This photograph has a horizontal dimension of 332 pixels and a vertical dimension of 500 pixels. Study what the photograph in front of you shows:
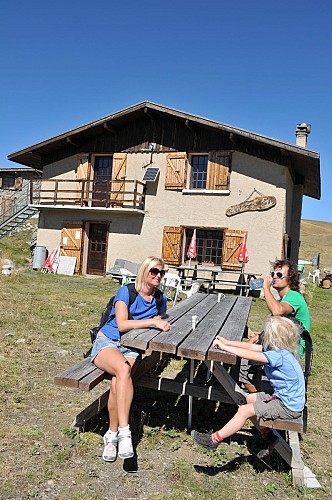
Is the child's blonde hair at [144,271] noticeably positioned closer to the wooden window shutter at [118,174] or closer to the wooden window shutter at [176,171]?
the wooden window shutter at [176,171]

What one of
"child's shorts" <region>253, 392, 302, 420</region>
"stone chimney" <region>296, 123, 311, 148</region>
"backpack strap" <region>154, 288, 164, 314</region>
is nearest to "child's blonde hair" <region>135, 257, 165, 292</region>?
"backpack strap" <region>154, 288, 164, 314</region>

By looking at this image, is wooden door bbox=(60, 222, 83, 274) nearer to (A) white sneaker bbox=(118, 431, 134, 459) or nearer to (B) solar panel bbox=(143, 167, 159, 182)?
(B) solar panel bbox=(143, 167, 159, 182)

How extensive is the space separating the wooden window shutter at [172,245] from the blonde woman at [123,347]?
11088 mm

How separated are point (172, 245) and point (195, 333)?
11732 mm

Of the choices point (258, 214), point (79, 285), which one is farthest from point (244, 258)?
point (79, 285)

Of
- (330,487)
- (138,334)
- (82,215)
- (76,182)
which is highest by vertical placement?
(76,182)

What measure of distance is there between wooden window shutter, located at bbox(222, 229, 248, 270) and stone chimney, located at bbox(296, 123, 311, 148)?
5505 millimetres

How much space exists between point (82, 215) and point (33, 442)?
14116mm

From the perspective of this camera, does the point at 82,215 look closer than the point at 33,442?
No

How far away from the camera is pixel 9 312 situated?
793cm

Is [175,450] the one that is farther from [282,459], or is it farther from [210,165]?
[210,165]

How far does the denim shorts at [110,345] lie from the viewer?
345 cm

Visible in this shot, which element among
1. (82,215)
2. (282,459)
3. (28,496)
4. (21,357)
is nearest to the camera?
(28,496)

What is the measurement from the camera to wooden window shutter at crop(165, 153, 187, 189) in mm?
15255
